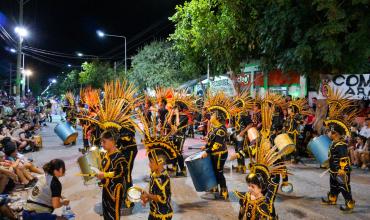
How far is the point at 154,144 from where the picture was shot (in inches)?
209

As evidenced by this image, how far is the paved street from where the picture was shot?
277 inches

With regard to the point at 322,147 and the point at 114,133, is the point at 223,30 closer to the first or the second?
the point at 322,147

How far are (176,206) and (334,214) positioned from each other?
2907 mm

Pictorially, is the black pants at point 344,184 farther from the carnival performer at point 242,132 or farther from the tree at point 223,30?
the tree at point 223,30

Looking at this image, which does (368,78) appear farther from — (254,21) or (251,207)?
(251,207)

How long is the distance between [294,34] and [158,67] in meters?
16.5

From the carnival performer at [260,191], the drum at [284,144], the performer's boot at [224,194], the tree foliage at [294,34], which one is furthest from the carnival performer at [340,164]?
the tree foliage at [294,34]

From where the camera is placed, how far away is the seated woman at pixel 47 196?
4.91m

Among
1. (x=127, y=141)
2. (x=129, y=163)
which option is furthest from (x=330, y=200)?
(x=127, y=141)

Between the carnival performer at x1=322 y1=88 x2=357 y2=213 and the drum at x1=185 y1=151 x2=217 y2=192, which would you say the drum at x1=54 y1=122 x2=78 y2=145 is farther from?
the carnival performer at x1=322 y1=88 x2=357 y2=213

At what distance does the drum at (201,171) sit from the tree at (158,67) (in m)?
19.9

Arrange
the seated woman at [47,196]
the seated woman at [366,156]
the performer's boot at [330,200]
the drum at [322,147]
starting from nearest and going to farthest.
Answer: the seated woman at [47,196] → the performer's boot at [330,200] → the drum at [322,147] → the seated woman at [366,156]

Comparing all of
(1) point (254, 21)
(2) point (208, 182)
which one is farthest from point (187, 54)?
(2) point (208, 182)

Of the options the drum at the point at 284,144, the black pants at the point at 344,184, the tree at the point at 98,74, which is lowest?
the black pants at the point at 344,184
